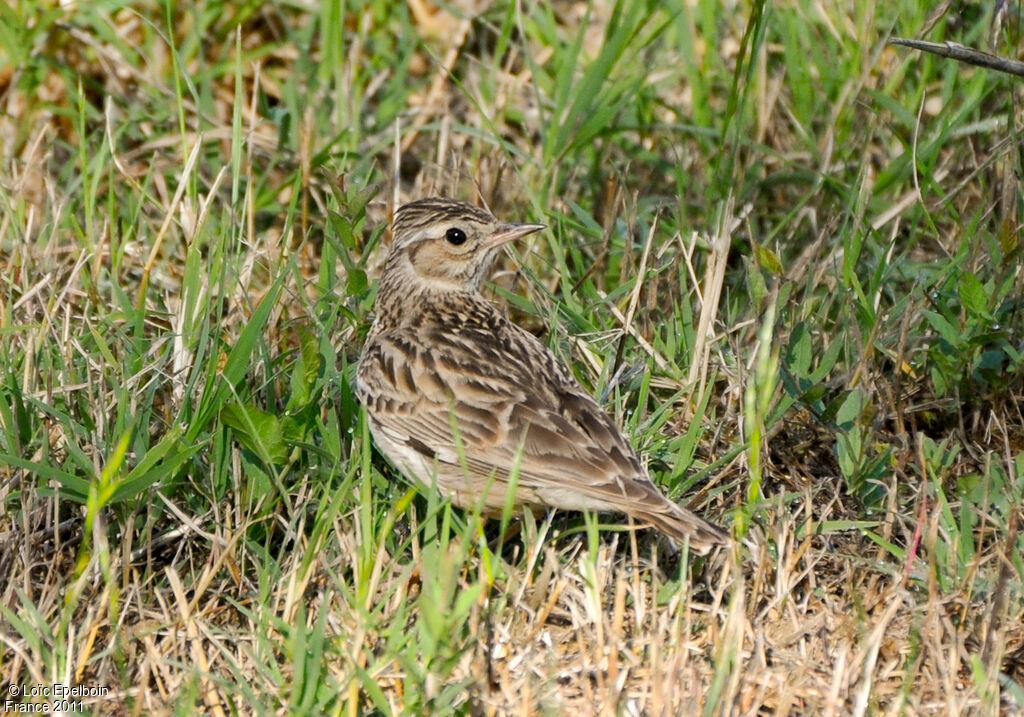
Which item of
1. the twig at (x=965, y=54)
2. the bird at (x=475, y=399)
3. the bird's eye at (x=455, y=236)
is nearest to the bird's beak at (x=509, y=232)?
the bird at (x=475, y=399)

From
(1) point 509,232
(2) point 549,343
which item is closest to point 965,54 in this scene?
(1) point 509,232

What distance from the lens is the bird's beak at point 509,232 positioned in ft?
20.0

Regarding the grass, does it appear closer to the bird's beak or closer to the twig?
the bird's beak

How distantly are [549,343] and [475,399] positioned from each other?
0.91 m

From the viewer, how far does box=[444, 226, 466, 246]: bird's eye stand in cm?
627

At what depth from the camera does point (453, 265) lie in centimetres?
632

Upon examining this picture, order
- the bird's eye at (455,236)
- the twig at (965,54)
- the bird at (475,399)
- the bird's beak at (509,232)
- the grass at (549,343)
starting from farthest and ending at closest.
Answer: the bird's eye at (455,236), the bird's beak at (509,232), the bird at (475,399), the twig at (965,54), the grass at (549,343)

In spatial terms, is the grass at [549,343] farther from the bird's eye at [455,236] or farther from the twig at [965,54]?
the twig at [965,54]

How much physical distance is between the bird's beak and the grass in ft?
1.10

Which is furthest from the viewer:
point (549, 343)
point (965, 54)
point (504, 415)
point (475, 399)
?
point (549, 343)

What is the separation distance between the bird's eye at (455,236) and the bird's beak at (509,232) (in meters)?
0.11

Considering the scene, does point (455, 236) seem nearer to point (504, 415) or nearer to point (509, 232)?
point (509, 232)

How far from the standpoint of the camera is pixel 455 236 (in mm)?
6285

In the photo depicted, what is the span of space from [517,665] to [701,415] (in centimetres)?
129
